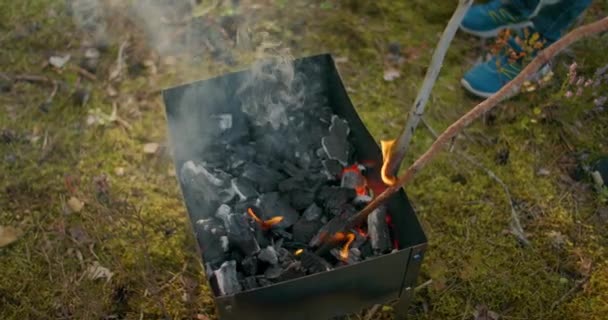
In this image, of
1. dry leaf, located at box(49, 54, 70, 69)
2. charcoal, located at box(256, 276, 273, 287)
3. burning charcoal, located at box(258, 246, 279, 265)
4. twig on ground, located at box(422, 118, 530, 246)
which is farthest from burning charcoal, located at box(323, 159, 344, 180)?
dry leaf, located at box(49, 54, 70, 69)

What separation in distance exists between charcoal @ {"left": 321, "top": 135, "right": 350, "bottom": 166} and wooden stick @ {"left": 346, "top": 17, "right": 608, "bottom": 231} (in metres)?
0.48

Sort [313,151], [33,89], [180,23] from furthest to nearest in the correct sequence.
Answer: [180,23], [33,89], [313,151]

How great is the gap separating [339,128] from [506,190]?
4.19ft

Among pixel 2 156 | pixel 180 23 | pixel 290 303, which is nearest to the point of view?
pixel 290 303

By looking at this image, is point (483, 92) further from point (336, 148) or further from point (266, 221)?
point (266, 221)

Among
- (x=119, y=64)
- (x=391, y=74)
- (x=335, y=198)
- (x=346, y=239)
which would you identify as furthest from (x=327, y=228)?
(x=119, y=64)

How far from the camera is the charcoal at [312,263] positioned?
2439 millimetres

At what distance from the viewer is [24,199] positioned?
3391 mm

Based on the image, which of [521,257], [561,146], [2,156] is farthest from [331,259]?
[2,156]

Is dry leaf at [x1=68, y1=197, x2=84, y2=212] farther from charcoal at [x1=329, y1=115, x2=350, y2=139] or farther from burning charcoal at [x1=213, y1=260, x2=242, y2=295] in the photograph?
charcoal at [x1=329, y1=115, x2=350, y2=139]

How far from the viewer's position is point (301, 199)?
9.14 feet

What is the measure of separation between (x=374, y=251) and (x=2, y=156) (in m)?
2.65

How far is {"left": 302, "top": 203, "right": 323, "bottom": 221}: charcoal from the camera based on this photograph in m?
2.71

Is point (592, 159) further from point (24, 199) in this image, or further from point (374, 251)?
point (24, 199)
